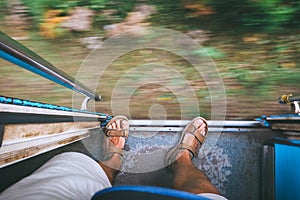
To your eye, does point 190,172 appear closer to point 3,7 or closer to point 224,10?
point 224,10

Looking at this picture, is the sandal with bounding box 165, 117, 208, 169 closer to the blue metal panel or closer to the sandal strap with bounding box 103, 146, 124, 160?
the sandal strap with bounding box 103, 146, 124, 160

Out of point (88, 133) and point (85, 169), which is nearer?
point (85, 169)

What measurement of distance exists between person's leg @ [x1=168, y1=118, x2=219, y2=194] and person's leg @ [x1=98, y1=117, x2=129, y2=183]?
0.90 feet

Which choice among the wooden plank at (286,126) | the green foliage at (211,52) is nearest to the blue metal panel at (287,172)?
the wooden plank at (286,126)

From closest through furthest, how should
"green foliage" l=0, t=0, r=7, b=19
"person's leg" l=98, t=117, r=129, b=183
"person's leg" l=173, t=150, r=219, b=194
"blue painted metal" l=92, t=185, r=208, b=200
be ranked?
1. "blue painted metal" l=92, t=185, r=208, b=200
2. "person's leg" l=173, t=150, r=219, b=194
3. "person's leg" l=98, t=117, r=129, b=183
4. "green foliage" l=0, t=0, r=7, b=19

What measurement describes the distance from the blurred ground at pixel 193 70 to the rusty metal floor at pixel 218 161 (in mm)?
239

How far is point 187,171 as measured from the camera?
3.61ft

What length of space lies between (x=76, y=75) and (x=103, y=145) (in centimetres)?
51

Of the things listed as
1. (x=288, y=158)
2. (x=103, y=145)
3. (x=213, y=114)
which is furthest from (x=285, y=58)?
(x=103, y=145)

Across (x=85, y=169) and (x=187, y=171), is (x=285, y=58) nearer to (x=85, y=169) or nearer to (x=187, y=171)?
(x=187, y=171)

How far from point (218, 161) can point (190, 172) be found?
0.23 metres

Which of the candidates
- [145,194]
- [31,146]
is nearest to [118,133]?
[31,146]

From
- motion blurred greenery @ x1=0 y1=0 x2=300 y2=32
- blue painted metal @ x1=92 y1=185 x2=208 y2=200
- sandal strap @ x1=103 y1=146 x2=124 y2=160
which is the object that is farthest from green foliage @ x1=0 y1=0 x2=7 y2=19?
blue painted metal @ x1=92 y1=185 x2=208 y2=200

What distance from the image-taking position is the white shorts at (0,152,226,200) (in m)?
0.52
